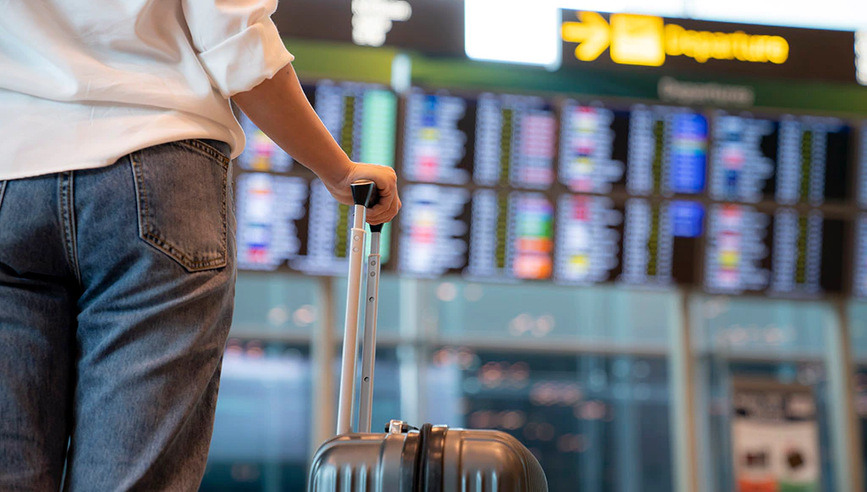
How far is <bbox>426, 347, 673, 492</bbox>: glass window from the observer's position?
5727 millimetres

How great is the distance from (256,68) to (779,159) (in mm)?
4222

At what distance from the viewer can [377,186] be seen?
140 centimetres

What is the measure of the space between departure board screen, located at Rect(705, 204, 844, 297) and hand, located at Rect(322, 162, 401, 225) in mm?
3513

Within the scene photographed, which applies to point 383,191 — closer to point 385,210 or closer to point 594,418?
point 385,210

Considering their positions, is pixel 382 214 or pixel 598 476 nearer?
pixel 382 214

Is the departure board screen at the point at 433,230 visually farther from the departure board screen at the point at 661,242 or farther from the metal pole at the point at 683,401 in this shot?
the metal pole at the point at 683,401

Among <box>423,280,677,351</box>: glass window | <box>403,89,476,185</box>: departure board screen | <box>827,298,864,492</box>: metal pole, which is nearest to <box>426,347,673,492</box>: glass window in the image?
<box>423,280,677,351</box>: glass window

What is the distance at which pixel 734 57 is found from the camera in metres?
4.64

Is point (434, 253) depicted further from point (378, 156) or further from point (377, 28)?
point (377, 28)

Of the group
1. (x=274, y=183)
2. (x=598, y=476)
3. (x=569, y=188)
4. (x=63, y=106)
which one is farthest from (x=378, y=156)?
(x=63, y=106)

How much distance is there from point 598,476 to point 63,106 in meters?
5.23

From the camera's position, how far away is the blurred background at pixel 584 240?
438cm

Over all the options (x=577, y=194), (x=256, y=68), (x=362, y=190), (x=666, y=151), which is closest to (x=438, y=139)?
(x=577, y=194)

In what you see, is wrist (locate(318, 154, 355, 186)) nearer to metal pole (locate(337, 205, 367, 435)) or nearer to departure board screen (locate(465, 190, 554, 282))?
metal pole (locate(337, 205, 367, 435))
